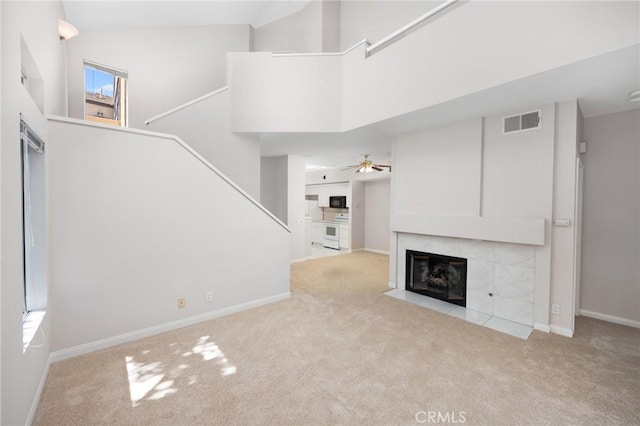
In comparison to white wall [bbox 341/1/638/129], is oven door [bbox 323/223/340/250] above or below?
below

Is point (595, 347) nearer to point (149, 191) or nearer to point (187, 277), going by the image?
point (187, 277)

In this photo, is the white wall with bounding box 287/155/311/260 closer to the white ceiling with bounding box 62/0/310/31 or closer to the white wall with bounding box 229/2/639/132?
the white wall with bounding box 229/2/639/132

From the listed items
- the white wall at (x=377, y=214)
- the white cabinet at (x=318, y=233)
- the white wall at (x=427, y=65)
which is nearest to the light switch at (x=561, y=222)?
the white wall at (x=427, y=65)

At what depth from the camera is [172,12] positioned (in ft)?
16.6

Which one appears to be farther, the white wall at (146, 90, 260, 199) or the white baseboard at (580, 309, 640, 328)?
the white wall at (146, 90, 260, 199)

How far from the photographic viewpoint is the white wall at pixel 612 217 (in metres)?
3.32

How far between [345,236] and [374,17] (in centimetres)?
585

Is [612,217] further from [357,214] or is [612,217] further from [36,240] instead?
[36,240]

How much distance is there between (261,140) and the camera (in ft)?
17.1

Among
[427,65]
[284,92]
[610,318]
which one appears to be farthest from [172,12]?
[610,318]

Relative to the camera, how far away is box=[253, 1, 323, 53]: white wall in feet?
18.5

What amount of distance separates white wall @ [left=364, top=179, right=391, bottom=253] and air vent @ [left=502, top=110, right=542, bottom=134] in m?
4.90

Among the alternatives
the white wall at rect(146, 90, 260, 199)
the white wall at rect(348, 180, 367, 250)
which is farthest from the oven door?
the white wall at rect(146, 90, 260, 199)

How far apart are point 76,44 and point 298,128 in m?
4.08
